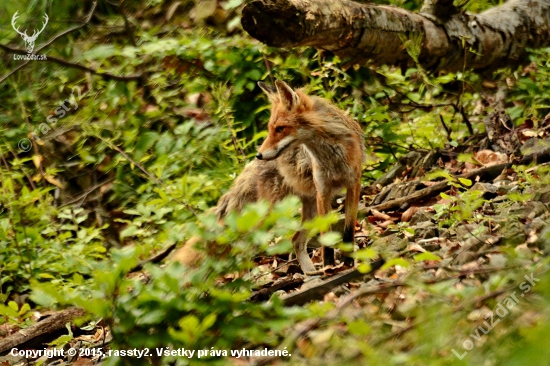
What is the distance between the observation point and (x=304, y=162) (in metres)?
5.55

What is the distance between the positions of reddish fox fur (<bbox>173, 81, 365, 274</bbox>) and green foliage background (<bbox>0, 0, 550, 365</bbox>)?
0.65 m

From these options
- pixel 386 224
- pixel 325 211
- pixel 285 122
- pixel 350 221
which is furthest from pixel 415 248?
pixel 285 122

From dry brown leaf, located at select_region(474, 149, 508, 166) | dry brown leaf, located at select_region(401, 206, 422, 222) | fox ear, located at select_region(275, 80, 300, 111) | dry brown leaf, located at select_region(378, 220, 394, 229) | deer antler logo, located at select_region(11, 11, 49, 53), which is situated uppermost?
deer antler logo, located at select_region(11, 11, 49, 53)

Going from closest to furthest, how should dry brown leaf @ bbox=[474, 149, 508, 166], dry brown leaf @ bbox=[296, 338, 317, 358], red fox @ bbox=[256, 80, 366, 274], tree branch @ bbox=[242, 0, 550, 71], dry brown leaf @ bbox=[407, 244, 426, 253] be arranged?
dry brown leaf @ bbox=[296, 338, 317, 358] < dry brown leaf @ bbox=[407, 244, 426, 253] < red fox @ bbox=[256, 80, 366, 274] < tree branch @ bbox=[242, 0, 550, 71] < dry brown leaf @ bbox=[474, 149, 508, 166]

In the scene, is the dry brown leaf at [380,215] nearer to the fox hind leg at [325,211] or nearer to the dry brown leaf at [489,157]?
the fox hind leg at [325,211]

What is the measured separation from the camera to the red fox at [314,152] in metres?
5.33

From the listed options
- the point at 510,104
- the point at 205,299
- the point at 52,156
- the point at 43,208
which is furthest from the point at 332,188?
the point at 52,156

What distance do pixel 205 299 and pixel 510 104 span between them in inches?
226

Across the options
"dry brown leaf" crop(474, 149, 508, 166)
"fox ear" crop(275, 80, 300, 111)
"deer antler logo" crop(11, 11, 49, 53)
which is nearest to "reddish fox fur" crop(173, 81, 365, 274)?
"fox ear" crop(275, 80, 300, 111)

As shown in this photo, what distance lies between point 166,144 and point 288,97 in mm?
2886

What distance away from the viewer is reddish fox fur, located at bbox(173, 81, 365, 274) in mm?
5332

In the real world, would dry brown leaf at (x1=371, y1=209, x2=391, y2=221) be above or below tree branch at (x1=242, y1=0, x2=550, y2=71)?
below

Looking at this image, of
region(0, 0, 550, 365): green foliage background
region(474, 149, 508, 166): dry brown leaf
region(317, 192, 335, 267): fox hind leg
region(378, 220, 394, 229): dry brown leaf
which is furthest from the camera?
region(474, 149, 508, 166): dry brown leaf

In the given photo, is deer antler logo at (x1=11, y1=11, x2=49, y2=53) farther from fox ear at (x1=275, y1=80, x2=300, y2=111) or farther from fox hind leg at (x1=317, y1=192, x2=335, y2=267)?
fox hind leg at (x1=317, y1=192, x2=335, y2=267)
